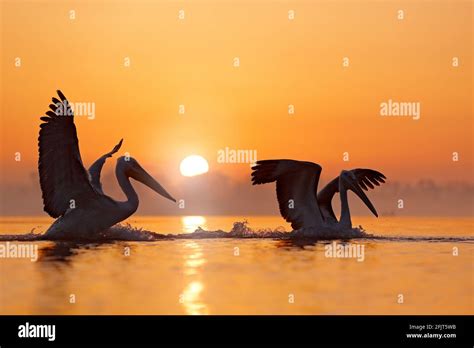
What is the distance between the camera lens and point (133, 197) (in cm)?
1762

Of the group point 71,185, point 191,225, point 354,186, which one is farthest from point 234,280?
point 191,225

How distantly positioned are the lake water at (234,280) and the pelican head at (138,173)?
60.9 inches

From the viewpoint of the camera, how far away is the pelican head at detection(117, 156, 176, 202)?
18.4m

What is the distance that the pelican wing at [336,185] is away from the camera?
19688 millimetres

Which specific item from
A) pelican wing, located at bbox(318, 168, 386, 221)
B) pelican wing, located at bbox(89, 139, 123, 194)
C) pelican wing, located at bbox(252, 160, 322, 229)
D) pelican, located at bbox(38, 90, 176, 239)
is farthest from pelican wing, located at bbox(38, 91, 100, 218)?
pelican wing, located at bbox(318, 168, 386, 221)

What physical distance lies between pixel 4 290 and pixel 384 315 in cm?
515

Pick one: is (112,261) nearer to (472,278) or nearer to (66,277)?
(66,277)

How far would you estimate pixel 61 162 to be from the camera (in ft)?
51.0

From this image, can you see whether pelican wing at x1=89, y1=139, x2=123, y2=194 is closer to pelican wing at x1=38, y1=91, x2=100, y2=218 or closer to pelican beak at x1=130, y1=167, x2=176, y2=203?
pelican beak at x1=130, y1=167, x2=176, y2=203

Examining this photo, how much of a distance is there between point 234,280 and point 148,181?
648 centimetres

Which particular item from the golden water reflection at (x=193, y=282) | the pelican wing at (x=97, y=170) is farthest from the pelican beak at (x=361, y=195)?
the pelican wing at (x=97, y=170)

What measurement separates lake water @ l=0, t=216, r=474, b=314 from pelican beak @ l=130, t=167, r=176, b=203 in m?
1.49

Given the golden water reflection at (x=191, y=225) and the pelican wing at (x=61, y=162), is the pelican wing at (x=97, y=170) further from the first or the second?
the golden water reflection at (x=191, y=225)

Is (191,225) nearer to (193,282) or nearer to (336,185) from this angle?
(336,185)
